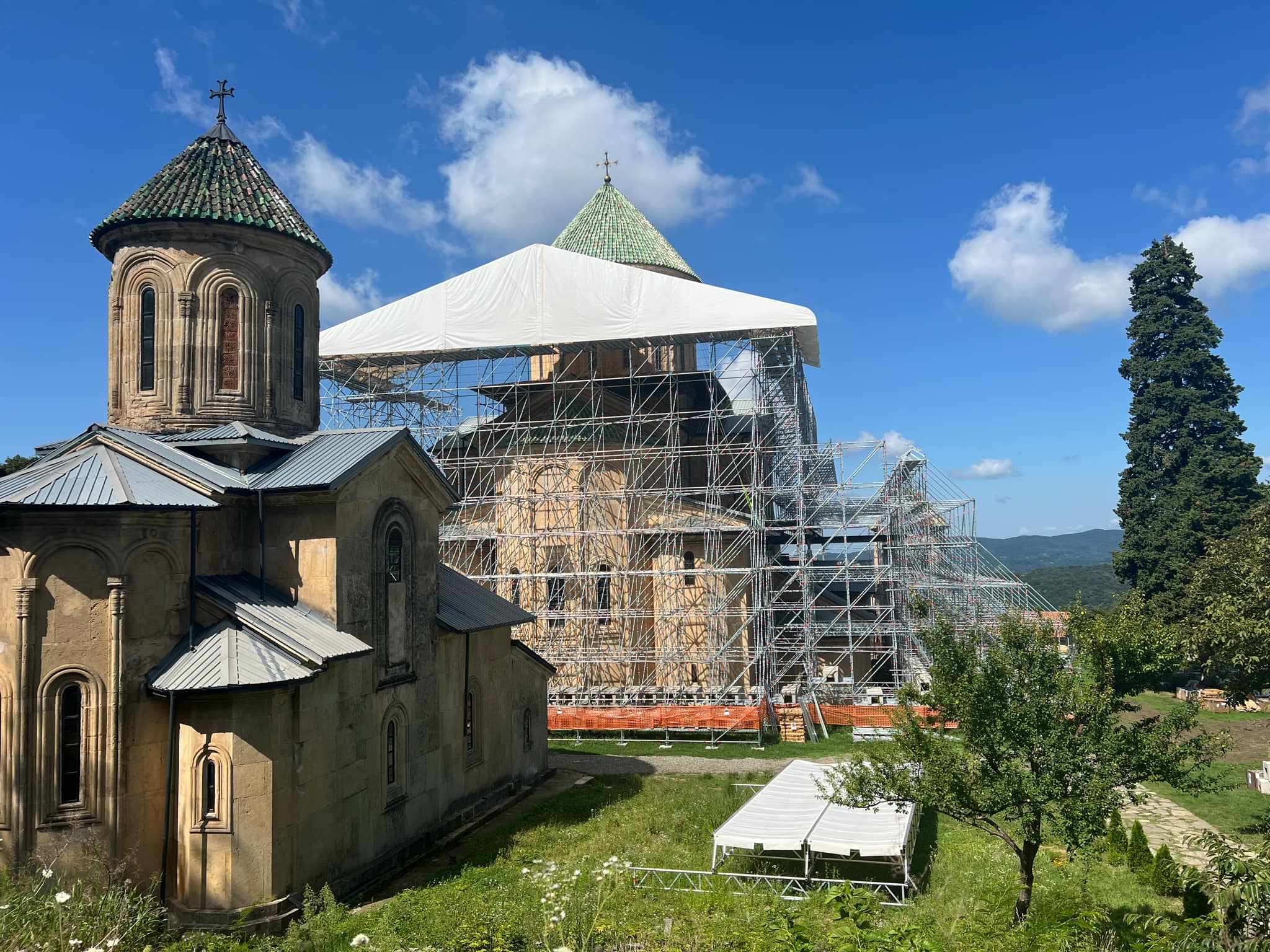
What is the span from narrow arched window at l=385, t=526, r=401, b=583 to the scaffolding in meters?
9.44

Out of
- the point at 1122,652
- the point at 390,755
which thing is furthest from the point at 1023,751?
the point at 390,755

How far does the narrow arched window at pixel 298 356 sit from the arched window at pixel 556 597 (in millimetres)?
10884

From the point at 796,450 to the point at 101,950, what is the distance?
63.9ft

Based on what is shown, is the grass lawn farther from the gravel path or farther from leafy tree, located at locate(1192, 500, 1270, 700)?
leafy tree, located at locate(1192, 500, 1270, 700)

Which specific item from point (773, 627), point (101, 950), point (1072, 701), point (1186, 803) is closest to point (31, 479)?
point (101, 950)

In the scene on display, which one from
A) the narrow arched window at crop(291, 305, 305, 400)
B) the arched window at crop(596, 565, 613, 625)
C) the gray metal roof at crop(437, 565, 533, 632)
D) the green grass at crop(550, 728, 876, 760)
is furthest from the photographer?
the arched window at crop(596, 565, 613, 625)

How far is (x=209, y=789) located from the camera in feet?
33.3

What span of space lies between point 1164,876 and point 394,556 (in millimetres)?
11574

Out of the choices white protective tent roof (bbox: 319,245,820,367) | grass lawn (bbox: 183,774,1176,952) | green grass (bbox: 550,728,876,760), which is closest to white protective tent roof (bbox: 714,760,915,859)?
grass lawn (bbox: 183,774,1176,952)

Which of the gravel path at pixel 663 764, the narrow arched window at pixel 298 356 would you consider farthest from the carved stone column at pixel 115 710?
the gravel path at pixel 663 764

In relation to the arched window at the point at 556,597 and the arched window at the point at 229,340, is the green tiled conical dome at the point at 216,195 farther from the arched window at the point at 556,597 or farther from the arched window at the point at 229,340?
the arched window at the point at 556,597

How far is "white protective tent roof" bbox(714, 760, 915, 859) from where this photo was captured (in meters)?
11.5

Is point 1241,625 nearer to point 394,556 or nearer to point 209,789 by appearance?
point 394,556

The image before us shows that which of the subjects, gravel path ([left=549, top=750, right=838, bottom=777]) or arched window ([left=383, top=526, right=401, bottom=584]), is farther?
gravel path ([left=549, top=750, right=838, bottom=777])
